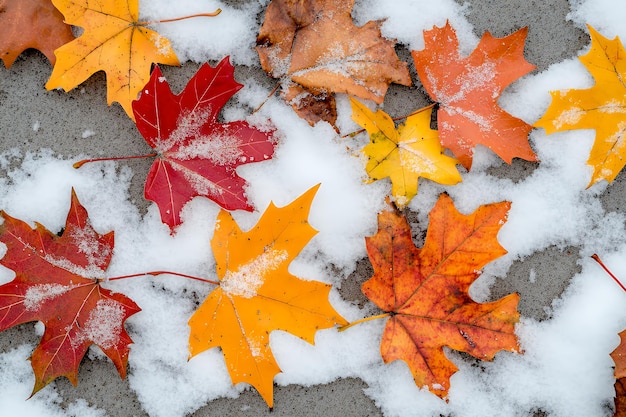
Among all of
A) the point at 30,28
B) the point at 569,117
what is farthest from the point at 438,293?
the point at 30,28

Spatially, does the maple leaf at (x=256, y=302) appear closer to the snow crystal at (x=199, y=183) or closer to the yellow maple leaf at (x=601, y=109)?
the snow crystal at (x=199, y=183)

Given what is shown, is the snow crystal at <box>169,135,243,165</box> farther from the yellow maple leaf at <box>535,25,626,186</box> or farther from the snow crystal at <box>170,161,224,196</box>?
the yellow maple leaf at <box>535,25,626,186</box>

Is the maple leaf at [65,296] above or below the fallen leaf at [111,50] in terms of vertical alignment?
below

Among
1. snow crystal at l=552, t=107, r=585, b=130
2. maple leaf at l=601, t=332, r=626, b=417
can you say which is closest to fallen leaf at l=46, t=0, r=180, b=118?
snow crystal at l=552, t=107, r=585, b=130

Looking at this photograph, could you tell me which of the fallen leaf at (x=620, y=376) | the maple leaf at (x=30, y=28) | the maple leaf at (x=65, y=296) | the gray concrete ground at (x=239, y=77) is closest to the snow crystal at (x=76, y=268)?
the maple leaf at (x=65, y=296)

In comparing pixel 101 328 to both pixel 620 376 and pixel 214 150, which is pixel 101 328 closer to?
pixel 214 150

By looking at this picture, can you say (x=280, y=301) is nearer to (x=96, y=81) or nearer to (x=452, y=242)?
(x=452, y=242)
